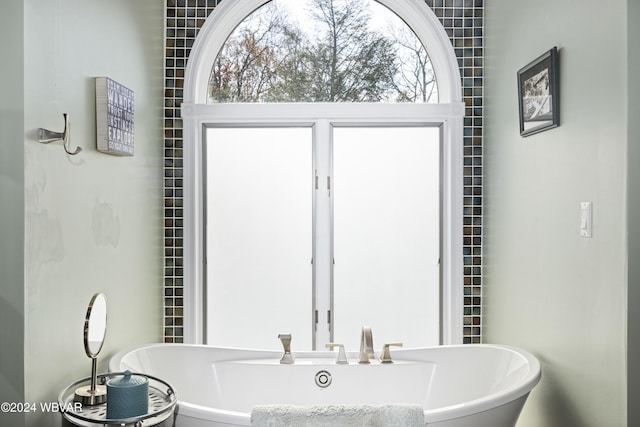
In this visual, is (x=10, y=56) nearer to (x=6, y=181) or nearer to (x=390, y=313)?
(x=6, y=181)

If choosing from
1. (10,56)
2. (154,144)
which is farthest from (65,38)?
(154,144)

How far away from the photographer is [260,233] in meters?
3.20

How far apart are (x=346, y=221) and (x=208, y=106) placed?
0.96 metres

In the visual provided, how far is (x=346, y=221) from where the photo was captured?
318 centimetres

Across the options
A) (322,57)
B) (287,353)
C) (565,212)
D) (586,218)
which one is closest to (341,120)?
(322,57)

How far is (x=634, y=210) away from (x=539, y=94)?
771mm

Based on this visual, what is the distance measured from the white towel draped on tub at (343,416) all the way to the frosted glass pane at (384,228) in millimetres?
1199

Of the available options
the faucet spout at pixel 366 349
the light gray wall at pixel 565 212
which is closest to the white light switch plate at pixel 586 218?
the light gray wall at pixel 565 212

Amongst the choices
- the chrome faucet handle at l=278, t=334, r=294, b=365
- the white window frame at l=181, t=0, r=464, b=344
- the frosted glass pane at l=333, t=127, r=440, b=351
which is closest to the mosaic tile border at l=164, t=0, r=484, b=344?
the white window frame at l=181, t=0, r=464, b=344

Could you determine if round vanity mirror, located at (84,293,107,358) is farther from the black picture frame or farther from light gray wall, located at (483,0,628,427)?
the black picture frame

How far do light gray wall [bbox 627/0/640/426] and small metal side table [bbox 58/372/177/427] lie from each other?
1.41 metres

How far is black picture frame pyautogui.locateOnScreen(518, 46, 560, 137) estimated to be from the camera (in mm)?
2184

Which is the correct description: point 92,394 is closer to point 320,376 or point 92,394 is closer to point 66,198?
point 66,198

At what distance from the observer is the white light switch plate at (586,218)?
1.93 meters
